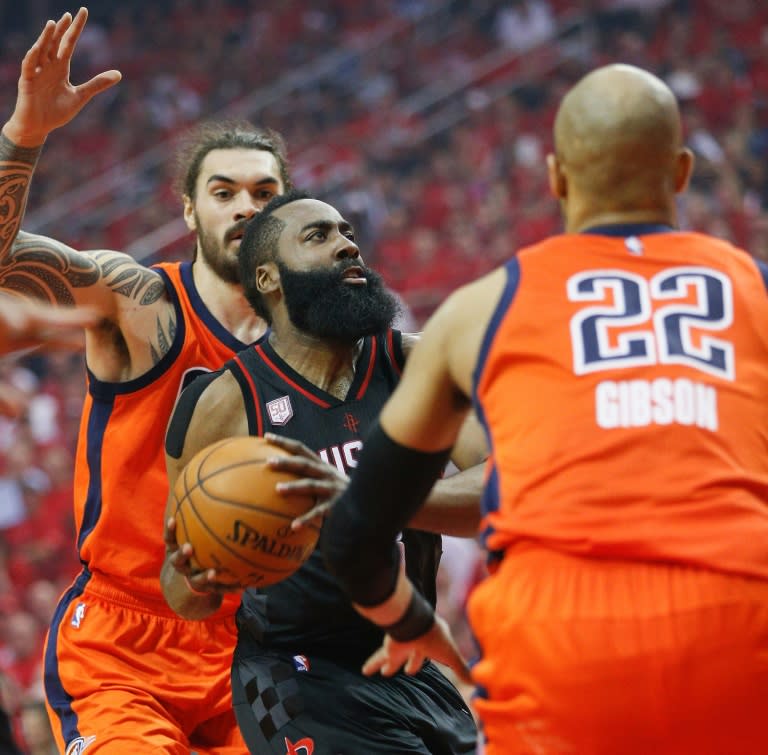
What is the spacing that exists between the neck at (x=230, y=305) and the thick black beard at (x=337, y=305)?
0.65m

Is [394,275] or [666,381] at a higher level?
[394,275]

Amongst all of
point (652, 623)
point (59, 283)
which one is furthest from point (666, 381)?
point (59, 283)

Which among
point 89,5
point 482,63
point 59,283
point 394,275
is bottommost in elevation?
point 59,283

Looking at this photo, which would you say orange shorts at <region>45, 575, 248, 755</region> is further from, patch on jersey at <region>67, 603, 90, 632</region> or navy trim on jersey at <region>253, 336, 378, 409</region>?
navy trim on jersey at <region>253, 336, 378, 409</region>

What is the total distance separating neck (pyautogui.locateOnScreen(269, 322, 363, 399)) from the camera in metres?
4.01

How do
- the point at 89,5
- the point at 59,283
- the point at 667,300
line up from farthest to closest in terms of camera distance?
the point at 89,5 < the point at 59,283 < the point at 667,300

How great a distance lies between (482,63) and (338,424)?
1143cm

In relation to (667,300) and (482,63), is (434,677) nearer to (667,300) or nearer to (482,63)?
(667,300)

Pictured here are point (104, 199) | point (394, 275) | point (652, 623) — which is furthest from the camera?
point (104, 199)

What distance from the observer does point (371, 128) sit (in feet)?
46.7

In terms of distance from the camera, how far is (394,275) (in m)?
12.3

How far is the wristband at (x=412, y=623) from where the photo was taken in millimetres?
2859

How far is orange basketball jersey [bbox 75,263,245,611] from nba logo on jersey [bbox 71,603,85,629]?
0.42ft

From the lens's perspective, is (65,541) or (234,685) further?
(65,541)
